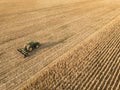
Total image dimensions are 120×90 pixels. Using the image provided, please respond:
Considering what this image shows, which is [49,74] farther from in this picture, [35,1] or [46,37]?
[35,1]

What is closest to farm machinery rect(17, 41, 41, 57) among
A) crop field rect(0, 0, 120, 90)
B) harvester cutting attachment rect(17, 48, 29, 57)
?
harvester cutting attachment rect(17, 48, 29, 57)

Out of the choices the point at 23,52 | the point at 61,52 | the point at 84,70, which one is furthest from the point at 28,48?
the point at 84,70

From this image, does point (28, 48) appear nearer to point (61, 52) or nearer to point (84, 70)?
point (61, 52)

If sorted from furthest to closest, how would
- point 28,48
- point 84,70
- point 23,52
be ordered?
point 28,48 → point 23,52 → point 84,70

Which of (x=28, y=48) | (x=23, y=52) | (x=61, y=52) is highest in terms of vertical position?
(x=28, y=48)

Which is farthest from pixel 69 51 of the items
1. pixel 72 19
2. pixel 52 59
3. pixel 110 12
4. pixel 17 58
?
pixel 110 12

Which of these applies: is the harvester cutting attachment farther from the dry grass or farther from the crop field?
the dry grass

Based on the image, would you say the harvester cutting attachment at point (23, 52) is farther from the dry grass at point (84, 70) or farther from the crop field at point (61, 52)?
the dry grass at point (84, 70)

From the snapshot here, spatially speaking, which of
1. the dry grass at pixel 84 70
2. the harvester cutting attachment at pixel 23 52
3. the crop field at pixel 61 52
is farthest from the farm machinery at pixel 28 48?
the dry grass at pixel 84 70

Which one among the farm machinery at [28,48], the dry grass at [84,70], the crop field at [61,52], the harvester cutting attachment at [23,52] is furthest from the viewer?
the farm machinery at [28,48]
